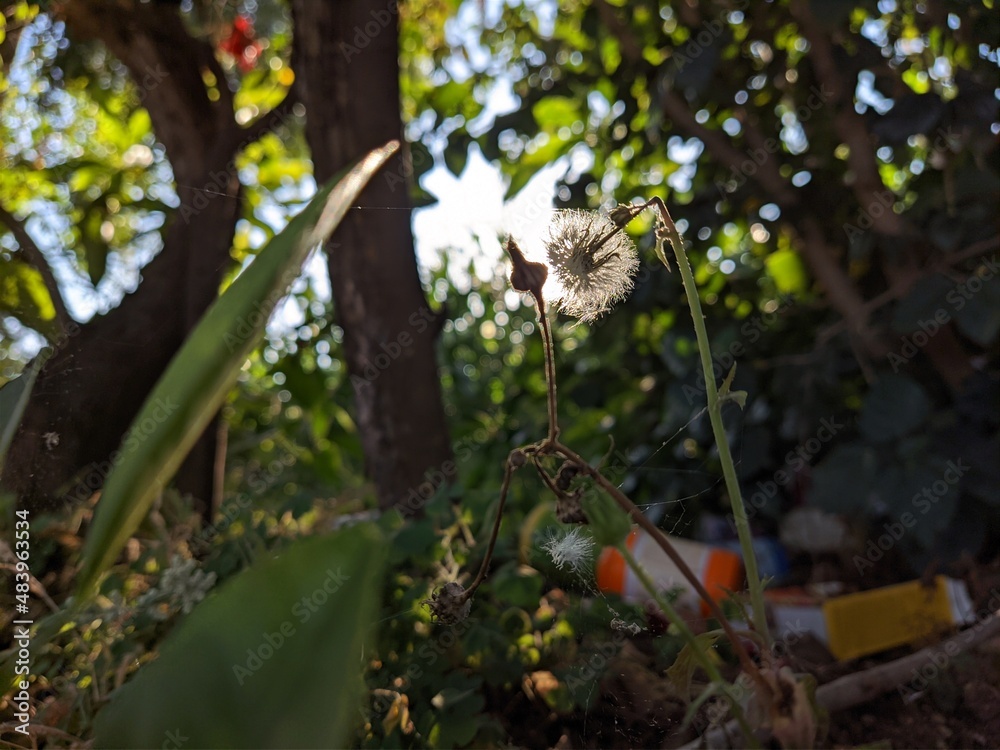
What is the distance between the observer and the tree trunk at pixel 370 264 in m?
1.09

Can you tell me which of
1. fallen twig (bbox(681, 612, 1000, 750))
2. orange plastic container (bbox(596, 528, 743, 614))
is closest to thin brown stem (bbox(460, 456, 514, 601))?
orange plastic container (bbox(596, 528, 743, 614))

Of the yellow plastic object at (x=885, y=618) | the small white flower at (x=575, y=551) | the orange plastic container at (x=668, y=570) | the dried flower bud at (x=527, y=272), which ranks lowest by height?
the yellow plastic object at (x=885, y=618)

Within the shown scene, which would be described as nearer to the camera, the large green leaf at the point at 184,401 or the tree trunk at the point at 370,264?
the large green leaf at the point at 184,401

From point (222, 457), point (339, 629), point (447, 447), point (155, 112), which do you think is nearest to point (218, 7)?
point (155, 112)

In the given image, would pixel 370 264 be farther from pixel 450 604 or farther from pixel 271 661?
pixel 271 661

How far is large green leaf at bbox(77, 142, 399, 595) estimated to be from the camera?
0.28 metres

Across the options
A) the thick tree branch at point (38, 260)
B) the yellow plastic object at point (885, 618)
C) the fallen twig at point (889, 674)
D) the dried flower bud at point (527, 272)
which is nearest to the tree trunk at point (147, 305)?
the thick tree branch at point (38, 260)

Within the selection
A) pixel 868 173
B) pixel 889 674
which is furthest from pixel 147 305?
pixel 868 173

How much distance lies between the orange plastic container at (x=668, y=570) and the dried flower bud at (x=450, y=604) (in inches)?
9.5

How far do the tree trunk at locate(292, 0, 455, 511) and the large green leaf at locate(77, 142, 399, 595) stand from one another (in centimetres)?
78

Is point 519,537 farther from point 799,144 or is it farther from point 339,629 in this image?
point 799,144

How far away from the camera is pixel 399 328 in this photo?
110 centimetres

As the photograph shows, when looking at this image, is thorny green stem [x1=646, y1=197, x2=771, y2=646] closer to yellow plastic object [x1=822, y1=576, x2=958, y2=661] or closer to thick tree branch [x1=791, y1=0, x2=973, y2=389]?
yellow plastic object [x1=822, y1=576, x2=958, y2=661]

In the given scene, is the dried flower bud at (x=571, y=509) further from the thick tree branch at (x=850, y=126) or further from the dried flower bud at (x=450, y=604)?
the thick tree branch at (x=850, y=126)
